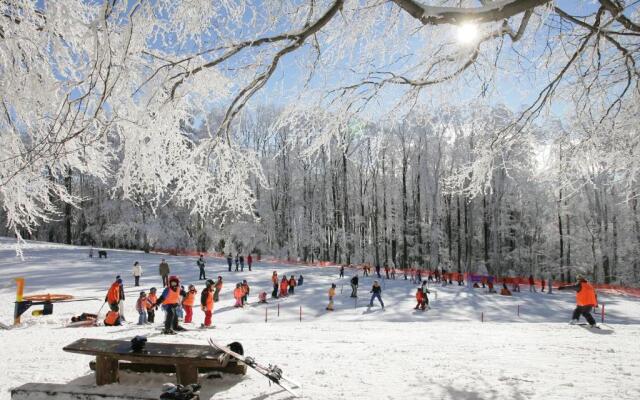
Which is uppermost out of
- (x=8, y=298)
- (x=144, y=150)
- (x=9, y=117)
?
(x=9, y=117)

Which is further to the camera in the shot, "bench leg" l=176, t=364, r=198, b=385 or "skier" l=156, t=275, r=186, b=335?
"skier" l=156, t=275, r=186, b=335

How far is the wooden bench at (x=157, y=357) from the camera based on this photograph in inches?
191

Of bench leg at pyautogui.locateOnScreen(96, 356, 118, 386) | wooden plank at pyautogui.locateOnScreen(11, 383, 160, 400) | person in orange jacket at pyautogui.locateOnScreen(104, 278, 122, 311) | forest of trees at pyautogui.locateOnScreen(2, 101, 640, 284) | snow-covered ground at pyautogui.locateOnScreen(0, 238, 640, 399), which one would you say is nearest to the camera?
wooden plank at pyautogui.locateOnScreen(11, 383, 160, 400)

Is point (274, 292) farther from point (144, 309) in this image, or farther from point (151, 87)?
point (151, 87)

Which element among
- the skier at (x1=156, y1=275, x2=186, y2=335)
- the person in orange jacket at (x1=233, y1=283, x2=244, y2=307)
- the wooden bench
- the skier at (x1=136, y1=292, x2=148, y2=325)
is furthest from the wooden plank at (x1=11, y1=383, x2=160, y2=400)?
the person in orange jacket at (x1=233, y1=283, x2=244, y2=307)

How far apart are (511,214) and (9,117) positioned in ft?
137

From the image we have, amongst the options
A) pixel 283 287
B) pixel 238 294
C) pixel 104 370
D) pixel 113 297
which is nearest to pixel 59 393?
pixel 104 370

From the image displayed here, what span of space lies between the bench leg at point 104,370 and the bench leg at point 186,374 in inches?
35.2

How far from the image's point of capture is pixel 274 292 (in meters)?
19.2

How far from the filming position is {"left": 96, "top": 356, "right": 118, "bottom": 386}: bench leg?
16.9 feet

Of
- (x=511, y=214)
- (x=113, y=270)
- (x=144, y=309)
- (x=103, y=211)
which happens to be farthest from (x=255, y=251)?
(x=144, y=309)

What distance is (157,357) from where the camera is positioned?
16.1ft

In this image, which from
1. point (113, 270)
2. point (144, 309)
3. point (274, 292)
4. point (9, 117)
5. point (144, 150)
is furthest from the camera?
point (113, 270)

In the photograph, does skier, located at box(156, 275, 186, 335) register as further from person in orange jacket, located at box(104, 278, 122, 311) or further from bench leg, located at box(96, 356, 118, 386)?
bench leg, located at box(96, 356, 118, 386)
